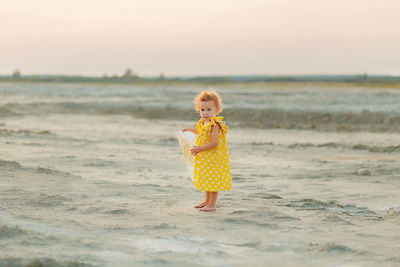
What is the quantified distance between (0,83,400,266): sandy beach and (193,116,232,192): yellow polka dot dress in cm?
27

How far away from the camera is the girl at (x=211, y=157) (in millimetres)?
5434

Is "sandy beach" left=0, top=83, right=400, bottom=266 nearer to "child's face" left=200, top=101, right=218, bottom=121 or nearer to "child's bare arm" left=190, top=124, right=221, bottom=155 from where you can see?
"child's bare arm" left=190, top=124, right=221, bottom=155

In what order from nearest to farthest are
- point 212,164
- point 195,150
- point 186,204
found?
point 195,150 → point 212,164 → point 186,204

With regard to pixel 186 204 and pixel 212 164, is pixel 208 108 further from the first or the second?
pixel 186 204

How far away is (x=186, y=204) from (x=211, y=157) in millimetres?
647

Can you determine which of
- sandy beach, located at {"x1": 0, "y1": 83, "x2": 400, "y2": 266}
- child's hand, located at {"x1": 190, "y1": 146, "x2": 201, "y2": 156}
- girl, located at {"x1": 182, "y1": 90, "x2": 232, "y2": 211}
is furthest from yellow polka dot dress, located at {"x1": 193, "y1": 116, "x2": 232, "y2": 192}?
sandy beach, located at {"x1": 0, "y1": 83, "x2": 400, "y2": 266}

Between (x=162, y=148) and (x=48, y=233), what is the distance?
25.1 feet

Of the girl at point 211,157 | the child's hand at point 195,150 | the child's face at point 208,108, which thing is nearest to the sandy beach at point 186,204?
the girl at point 211,157

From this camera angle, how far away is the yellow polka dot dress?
545 centimetres

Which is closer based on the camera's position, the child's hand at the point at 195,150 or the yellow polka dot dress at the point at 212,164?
the child's hand at the point at 195,150

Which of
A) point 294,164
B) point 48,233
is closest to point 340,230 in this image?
point 48,233

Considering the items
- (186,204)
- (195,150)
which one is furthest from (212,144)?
(186,204)

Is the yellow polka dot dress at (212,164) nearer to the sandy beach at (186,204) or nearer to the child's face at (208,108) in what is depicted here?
the child's face at (208,108)

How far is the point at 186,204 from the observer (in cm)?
580
